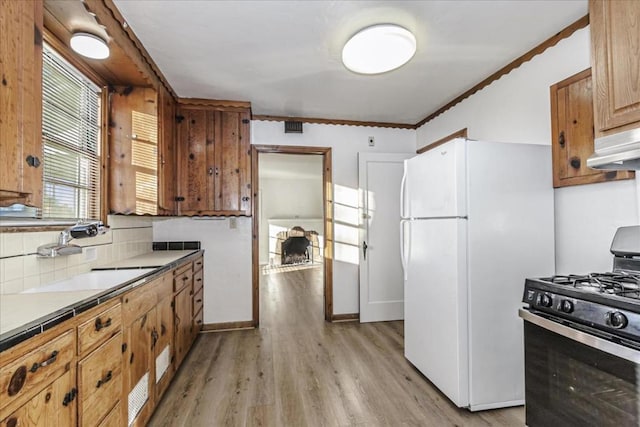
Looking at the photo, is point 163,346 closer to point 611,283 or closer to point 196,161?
point 196,161

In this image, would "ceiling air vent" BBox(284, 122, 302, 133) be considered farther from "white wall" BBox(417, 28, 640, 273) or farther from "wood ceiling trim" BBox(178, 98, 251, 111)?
"white wall" BBox(417, 28, 640, 273)

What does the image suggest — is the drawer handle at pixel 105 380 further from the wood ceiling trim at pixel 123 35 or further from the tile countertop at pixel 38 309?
the wood ceiling trim at pixel 123 35

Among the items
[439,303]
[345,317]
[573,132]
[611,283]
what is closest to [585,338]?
[611,283]

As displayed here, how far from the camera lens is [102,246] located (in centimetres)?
226

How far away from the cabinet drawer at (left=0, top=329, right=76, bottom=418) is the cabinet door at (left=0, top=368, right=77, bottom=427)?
3 centimetres

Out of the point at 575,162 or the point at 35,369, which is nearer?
the point at 35,369

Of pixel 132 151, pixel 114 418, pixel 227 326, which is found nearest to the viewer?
pixel 114 418

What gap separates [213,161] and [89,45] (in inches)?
58.8

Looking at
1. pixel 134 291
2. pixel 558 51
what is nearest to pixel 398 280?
pixel 558 51

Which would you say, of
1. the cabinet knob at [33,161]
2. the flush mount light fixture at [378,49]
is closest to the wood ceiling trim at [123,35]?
the cabinet knob at [33,161]

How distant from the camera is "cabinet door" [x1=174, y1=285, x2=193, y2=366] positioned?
237 centimetres

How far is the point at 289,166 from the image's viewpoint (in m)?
6.68

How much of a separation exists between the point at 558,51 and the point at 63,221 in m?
3.37

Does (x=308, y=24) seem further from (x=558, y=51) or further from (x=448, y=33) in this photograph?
(x=558, y=51)
